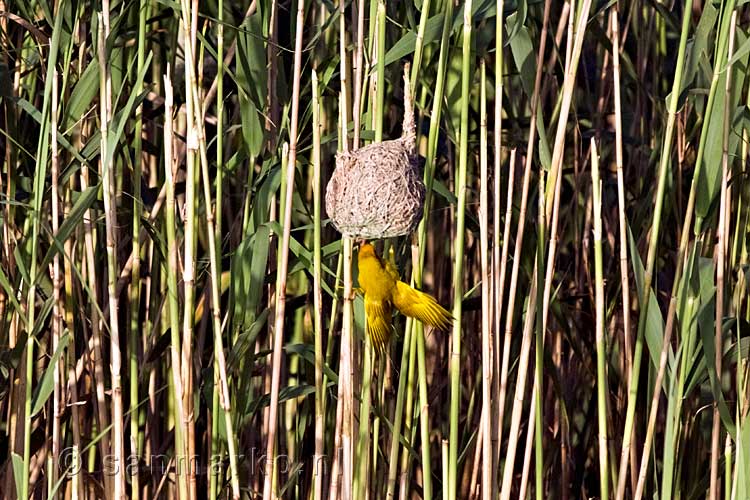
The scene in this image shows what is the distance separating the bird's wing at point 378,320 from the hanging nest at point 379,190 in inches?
4.8

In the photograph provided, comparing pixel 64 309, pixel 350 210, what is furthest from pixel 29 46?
pixel 350 210

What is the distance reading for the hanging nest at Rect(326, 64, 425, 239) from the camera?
1.41 m

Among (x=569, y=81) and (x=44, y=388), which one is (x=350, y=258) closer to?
(x=569, y=81)

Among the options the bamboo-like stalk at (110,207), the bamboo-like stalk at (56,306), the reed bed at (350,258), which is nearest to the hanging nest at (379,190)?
the reed bed at (350,258)

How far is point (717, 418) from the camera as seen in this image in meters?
1.72

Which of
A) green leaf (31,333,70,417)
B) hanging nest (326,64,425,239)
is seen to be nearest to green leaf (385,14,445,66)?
hanging nest (326,64,425,239)

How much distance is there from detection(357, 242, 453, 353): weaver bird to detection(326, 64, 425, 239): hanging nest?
0.30ft

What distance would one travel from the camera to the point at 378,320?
1.52m

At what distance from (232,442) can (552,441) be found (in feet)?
3.18

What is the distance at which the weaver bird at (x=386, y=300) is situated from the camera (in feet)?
4.90

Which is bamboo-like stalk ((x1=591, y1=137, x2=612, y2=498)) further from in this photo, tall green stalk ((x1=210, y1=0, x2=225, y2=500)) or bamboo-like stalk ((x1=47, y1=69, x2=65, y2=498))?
bamboo-like stalk ((x1=47, y1=69, x2=65, y2=498))

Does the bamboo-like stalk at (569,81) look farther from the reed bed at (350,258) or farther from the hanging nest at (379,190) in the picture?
the hanging nest at (379,190)

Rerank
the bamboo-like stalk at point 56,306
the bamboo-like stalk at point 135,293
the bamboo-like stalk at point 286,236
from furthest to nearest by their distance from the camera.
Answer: the bamboo-like stalk at point 135,293
the bamboo-like stalk at point 56,306
the bamboo-like stalk at point 286,236

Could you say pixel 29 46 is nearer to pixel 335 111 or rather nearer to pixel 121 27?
pixel 121 27
